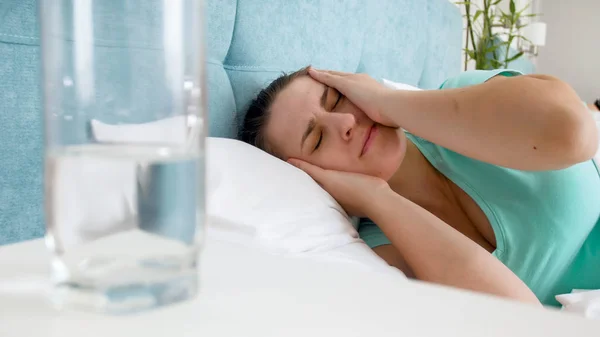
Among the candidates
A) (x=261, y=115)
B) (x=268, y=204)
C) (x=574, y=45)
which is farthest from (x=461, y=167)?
(x=574, y=45)

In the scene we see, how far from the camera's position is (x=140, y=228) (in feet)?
1.08

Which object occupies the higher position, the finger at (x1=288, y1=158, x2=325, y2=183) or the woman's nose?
the woman's nose

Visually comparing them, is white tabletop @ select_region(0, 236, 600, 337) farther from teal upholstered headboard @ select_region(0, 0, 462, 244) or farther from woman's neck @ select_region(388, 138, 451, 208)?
woman's neck @ select_region(388, 138, 451, 208)

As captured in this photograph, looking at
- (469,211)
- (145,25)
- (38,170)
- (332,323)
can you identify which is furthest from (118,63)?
(469,211)

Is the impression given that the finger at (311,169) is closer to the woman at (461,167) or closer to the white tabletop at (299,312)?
the woman at (461,167)

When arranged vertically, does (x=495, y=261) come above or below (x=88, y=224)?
below

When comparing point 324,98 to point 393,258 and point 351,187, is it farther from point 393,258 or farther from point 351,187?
point 393,258

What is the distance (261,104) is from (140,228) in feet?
2.69

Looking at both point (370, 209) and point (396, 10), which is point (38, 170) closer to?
point (370, 209)

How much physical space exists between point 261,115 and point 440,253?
47 centimetres

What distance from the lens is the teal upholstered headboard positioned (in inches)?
27.4

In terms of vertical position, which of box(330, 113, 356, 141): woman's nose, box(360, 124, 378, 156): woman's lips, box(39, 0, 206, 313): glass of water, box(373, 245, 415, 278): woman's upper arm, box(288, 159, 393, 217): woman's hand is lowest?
box(373, 245, 415, 278): woman's upper arm

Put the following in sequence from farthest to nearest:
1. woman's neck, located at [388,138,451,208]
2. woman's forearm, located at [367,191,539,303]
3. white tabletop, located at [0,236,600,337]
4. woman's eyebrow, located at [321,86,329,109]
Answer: woman's neck, located at [388,138,451,208], woman's eyebrow, located at [321,86,329,109], woman's forearm, located at [367,191,539,303], white tabletop, located at [0,236,600,337]

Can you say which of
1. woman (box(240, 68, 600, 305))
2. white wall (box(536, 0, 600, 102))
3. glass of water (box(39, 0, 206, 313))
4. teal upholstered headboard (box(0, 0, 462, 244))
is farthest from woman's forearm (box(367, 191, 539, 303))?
white wall (box(536, 0, 600, 102))
